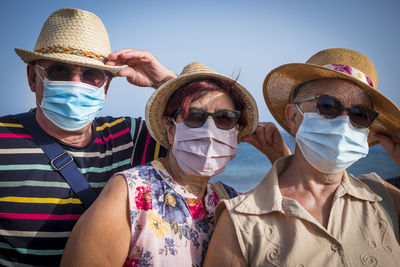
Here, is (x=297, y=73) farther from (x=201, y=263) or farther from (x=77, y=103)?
(x=77, y=103)

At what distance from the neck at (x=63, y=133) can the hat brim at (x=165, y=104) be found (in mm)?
728

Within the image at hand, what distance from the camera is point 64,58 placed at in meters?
2.90

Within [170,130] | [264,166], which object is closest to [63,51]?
[170,130]

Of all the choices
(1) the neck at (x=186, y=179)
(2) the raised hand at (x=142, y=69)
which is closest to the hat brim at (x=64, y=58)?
(2) the raised hand at (x=142, y=69)

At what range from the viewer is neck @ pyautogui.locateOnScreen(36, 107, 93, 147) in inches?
121

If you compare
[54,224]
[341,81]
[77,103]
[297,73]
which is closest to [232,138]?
[297,73]

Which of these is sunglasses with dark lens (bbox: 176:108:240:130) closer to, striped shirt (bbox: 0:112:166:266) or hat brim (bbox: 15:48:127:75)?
hat brim (bbox: 15:48:127:75)

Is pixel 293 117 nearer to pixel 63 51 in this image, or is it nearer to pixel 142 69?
pixel 142 69

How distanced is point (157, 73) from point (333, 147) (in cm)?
213

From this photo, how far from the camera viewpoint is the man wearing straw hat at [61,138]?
2676mm

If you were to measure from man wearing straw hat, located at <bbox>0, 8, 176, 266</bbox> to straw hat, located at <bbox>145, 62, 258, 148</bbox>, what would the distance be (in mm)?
506

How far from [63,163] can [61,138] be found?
13.4 inches

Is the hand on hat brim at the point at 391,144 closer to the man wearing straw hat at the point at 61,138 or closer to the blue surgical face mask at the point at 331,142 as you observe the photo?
the blue surgical face mask at the point at 331,142

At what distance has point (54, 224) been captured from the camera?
2.71 meters
